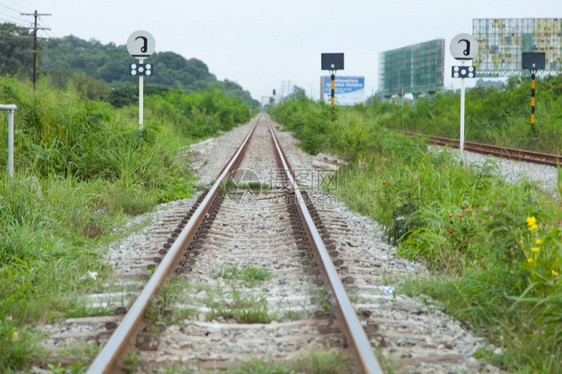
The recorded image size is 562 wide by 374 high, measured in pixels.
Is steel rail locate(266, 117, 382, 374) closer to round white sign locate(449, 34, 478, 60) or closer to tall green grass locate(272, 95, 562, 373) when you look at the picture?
tall green grass locate(272, 95, 562, 373)

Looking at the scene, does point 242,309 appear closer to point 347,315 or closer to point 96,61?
point 347,315

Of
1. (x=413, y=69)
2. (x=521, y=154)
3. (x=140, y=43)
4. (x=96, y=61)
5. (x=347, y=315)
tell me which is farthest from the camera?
(x=96, y=61)

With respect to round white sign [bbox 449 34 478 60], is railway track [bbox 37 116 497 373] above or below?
below

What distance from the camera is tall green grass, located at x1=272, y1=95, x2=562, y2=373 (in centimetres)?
354

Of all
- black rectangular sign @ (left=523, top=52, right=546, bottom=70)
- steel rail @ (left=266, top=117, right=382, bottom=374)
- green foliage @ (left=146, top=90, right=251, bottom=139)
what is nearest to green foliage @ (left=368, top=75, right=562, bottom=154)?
black rectangular sign @ (left=523, top=52, right=546, bottom=70)

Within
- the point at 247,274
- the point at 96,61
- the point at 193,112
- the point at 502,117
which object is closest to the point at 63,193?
the point at 247,274

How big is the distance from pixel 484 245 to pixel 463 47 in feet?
28.1

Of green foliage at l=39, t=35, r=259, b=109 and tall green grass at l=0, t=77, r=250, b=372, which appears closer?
tall green grass at l=0, t=77, r=250, b=372

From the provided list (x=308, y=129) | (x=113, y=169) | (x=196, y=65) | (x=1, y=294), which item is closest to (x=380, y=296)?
(x=1, y=294)

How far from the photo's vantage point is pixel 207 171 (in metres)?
13.6

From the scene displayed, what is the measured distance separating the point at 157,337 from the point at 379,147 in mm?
9725

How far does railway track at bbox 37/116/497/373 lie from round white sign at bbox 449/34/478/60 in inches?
280

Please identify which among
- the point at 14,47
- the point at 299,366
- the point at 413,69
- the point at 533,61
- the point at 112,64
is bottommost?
the point at 299,366

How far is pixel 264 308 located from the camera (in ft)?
13.4
